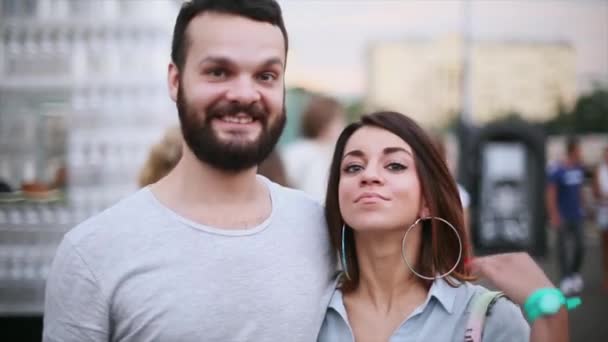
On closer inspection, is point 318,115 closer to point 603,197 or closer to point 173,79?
point 173,79

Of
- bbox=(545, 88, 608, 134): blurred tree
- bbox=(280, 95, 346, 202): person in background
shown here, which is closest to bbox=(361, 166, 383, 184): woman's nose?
bbox=(280, 95, 346, 202): person in background

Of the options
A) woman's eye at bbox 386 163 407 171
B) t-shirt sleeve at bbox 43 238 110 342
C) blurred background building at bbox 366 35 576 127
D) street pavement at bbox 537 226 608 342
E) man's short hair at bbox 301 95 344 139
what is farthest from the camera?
blurred background building at bbox 366 35 576 127

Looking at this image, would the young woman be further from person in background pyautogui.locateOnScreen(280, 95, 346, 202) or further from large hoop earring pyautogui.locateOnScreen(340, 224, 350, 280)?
person in background pyautogui.locateOnScreen(280, 95, 346, 202)

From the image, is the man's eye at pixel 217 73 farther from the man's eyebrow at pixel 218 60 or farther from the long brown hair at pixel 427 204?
the long brown hair at pixel 427 204

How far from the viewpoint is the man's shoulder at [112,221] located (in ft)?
5.76

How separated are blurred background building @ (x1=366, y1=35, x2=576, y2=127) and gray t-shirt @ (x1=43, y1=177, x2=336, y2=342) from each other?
33.8 meters

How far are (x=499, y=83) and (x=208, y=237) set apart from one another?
130 feet

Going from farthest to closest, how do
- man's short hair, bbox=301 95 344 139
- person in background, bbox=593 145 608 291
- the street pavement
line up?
person in background, bbox=593 145 608 291 → the street pavement → man's short hair, bbox=301 95 344 139

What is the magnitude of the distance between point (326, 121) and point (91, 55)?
1.62 metres

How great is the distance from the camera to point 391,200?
6.50 feet

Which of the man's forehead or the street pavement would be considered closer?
the man's forehead

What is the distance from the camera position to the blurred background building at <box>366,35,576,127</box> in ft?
126

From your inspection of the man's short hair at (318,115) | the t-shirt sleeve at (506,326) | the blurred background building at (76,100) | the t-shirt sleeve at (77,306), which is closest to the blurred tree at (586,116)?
the man's short hair at (318,115)

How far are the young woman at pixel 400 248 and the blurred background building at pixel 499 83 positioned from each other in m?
33.4
